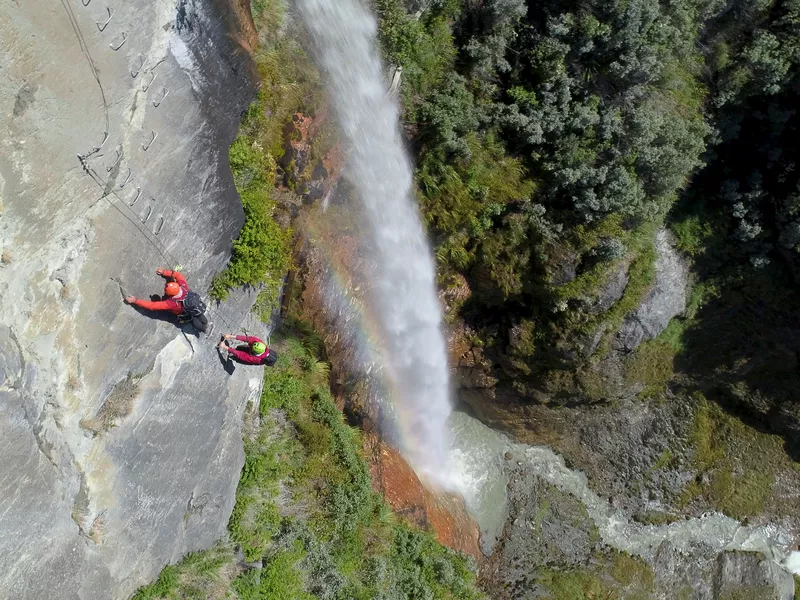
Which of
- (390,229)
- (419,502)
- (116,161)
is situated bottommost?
(419,502)

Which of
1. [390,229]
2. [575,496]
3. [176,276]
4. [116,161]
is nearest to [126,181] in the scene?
[116,161]

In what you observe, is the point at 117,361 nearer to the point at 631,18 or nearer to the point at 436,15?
the point at 436,15

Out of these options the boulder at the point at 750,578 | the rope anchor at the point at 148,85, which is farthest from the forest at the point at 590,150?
the boulder at the point at 750,578

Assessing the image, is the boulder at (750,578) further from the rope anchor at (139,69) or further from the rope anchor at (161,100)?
the rope anchor at (139,69)

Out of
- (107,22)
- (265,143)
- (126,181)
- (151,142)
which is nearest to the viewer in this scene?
(107,22)

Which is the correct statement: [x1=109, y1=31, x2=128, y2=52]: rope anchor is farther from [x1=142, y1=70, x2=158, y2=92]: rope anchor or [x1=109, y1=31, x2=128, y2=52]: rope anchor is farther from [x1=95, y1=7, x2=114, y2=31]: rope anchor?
[x1=142, y1=70, x2=158, y2=92]: rope anchor

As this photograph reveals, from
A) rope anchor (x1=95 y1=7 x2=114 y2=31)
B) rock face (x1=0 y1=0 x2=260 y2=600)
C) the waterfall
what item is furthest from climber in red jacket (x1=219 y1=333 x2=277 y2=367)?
rope anchor (x1=95 y1=7 x2=114 y2=31)

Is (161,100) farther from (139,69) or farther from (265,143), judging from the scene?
(265,143)

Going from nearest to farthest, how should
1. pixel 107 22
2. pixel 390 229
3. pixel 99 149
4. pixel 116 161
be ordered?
pixel 107 22 → pixel 99 149 → pixel 116 161 → pixel 390 229
